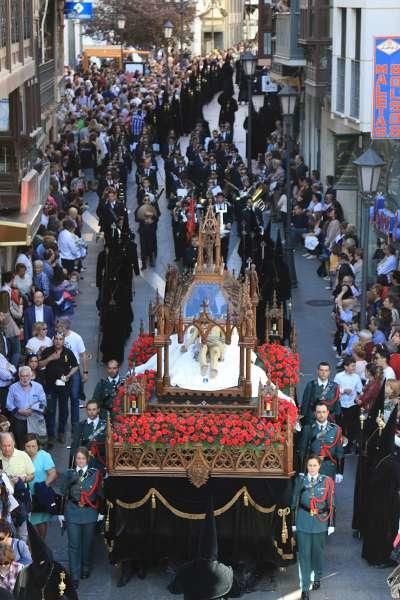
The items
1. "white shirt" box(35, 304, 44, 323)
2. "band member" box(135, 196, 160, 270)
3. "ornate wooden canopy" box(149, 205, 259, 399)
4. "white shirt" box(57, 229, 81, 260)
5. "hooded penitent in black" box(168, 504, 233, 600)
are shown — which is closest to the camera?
"hooded penitent in black" box(168, 504, 233, 600)

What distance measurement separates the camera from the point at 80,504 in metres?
13.1

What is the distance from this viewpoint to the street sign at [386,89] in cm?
2552

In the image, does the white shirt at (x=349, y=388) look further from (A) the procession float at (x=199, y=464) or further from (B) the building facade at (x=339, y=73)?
(B) the building facade at (x=339, y=73)

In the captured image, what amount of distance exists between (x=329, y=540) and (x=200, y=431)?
2010 mm

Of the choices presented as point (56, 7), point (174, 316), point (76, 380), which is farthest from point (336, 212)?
point (56, 7)

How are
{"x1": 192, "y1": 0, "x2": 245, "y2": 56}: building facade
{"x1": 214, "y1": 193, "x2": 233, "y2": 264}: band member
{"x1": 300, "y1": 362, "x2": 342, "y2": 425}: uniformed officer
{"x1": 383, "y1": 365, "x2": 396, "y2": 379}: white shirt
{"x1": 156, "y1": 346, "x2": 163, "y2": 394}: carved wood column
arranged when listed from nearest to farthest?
1. {"x1": 156, "y1": 346, "x2": 163, "y2": 394}: carved wood column
2. {"x1": 300, "y1": 362, "x2": 342, "y2": 425}: uniformed officer
3. {"x1": 383, "y1": 365, "x2": 396, "y2": 379}: white shirt
4. {"x1": 214, "y1": 193, "x2": 233, "y2": 264}: band member
5. {"x1": 192, "y1": 0, "x2": 245, "y2": 56}: building facade

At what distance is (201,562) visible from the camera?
9906 millimetres

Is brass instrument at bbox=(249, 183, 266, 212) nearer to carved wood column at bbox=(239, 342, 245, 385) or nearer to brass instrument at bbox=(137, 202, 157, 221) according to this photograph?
brass instrument at bbox=(137, 202, 157, 221)

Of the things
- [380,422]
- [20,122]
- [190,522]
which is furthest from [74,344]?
[20,122]

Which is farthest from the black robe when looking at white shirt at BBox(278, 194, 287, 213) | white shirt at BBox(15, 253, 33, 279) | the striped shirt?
the striped shirt

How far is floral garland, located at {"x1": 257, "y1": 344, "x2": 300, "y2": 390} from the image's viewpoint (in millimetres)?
15375

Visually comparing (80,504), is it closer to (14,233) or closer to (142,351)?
(142,351)

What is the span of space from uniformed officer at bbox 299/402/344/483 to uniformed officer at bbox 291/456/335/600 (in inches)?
45.6

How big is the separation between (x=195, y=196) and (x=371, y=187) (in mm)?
12597
